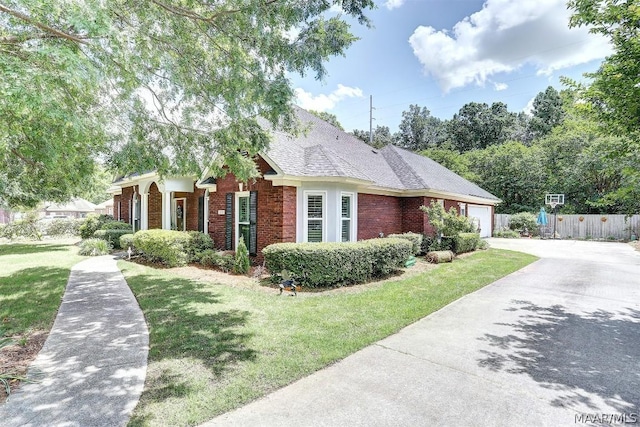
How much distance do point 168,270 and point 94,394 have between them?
8.09m

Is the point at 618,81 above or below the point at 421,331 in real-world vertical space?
above

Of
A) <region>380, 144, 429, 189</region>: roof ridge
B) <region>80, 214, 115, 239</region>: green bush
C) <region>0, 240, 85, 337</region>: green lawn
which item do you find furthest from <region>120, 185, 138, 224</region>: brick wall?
<region>380, 144, 429, 189</region>: roof ridge

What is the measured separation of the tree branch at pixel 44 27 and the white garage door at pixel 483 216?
21802 mm

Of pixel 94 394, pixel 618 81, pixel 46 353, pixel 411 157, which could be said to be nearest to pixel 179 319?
pixel 46 353

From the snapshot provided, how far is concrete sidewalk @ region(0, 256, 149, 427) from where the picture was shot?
10.4 ft

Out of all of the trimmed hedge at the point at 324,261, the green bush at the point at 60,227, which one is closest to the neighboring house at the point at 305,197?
the trimmed hedge at the point at 324,261

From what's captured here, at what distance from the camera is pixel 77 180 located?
6887 millimetres

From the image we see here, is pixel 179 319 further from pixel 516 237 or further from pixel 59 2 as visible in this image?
pixel 516 237

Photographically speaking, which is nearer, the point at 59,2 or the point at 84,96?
the point at 59,2

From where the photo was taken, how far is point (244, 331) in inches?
216

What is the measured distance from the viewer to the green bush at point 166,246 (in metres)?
11.6

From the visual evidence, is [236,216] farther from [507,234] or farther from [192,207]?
[507,234]

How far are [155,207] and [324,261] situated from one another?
12937mm

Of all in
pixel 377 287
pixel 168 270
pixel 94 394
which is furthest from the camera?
pixel 168 270
